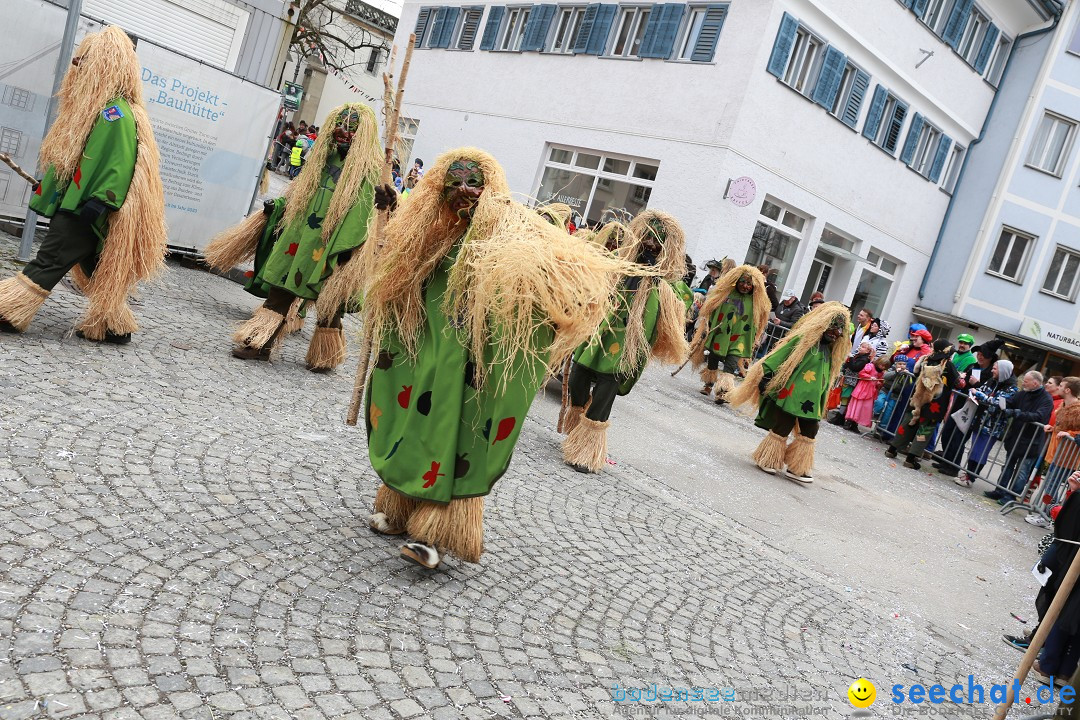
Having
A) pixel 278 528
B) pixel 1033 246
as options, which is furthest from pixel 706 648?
pixel 1033 246

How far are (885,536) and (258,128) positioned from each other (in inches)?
310

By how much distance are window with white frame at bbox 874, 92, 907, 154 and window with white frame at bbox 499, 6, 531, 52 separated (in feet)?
29.4

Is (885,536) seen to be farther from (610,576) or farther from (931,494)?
(610,576)

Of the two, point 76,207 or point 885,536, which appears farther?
point 885,536

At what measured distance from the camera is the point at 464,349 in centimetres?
387

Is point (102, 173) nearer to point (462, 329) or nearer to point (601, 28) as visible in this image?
point (462, 329)

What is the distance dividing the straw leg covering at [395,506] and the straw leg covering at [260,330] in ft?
9.44

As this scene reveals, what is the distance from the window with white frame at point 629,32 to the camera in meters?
19.1

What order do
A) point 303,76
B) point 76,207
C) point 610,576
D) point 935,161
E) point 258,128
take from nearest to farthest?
point 610,576 < point 76,207 < point 258,128 < point 935,161 < point 303,76

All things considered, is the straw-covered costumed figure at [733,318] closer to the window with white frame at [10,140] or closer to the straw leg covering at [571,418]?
the straw leg covering at [571,418]

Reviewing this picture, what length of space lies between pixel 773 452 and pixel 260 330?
5.10 m

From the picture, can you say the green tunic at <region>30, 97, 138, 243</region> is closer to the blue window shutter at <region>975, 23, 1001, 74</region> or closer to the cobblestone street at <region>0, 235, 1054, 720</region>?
the cobblestone street at <region>0, 235, 1054, 720</region>

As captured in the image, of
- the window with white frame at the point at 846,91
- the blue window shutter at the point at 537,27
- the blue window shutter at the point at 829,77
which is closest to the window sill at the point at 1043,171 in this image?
the window with white frame at the point at 846,91

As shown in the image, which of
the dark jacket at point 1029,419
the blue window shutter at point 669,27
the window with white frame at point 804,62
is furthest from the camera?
the blue window shutter at point 669,27
